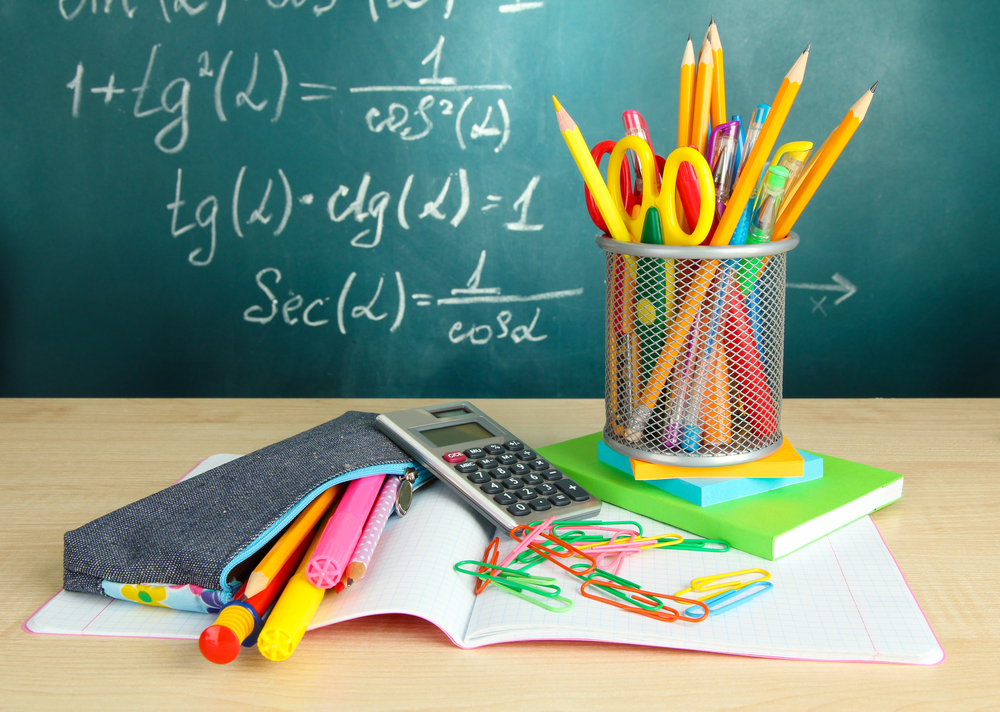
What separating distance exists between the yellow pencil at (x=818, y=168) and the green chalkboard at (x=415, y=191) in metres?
1.24

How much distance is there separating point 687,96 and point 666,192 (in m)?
0.09

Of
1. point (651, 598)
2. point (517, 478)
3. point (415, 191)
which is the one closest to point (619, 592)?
point (651, 598)

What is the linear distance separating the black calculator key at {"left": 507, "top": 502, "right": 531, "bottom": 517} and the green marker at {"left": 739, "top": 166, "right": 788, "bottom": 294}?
0.61 feet

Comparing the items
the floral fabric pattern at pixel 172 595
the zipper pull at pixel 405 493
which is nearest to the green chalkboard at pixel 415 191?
the zipper pull at pixel 405 493

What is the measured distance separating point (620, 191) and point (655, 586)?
24cm

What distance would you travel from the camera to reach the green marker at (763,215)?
453 mm

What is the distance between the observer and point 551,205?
1724 mm

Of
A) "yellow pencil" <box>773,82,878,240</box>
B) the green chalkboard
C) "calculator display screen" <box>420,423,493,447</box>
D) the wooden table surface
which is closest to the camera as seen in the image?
the wooden table surface

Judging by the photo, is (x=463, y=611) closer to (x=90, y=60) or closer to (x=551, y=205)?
(x=551, y=205)

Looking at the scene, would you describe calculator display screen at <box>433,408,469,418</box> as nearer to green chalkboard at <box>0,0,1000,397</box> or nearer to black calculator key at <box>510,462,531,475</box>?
black calculator key at <box>510,462,531,475</box>

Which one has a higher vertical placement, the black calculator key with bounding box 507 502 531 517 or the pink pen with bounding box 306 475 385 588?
the pink pen with bounding box 306 475 385 588

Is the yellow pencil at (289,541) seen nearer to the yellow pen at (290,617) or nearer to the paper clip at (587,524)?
the yellow pen at (290,617)

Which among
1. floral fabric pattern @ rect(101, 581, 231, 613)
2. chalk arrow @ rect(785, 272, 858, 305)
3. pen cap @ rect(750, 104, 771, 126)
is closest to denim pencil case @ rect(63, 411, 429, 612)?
floral fabric pattern @ rect(101, 581, 231, 613)

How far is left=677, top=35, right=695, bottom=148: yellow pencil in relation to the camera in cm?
50
